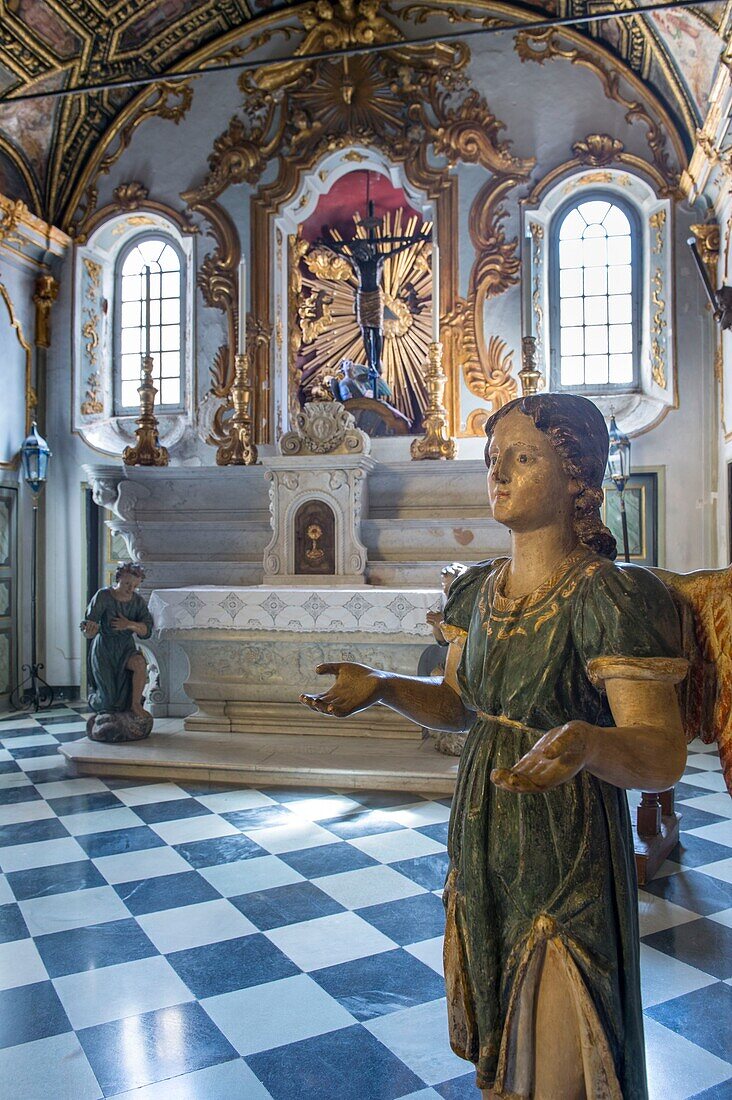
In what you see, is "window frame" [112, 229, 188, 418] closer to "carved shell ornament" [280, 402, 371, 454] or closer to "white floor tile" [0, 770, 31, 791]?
"carved shell ornament" [280, 402, 371, 454]

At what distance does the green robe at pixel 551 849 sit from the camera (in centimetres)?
148

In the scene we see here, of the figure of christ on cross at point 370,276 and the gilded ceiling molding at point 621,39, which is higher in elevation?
the gilded ceiling molding at point 621,39

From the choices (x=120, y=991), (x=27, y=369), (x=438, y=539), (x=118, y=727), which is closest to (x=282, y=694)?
(x=118, y=727)

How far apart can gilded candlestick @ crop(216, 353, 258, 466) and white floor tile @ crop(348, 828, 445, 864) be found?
16.2ft

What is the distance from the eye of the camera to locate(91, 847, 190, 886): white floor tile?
4.16 meters

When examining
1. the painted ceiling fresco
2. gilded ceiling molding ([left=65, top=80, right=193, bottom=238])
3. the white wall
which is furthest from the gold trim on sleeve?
gilded ceiling molding ([left=65, top=80, right=193, bottom=238])

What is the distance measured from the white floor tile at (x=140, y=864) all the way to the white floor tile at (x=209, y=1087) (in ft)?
5.47

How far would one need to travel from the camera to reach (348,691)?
1741 mm

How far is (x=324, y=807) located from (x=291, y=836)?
549 mm

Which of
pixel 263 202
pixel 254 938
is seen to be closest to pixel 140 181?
pixel 263 202

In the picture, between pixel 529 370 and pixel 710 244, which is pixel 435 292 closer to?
pixel 529 370

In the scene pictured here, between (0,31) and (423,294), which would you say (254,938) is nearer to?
(423,294)

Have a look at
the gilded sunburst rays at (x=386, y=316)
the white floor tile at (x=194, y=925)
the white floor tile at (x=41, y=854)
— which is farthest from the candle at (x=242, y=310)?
the white floor tile at (x=194, y=925)

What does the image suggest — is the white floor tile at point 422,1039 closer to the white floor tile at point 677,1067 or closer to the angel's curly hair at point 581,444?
the white floor tile at point 677,1067
